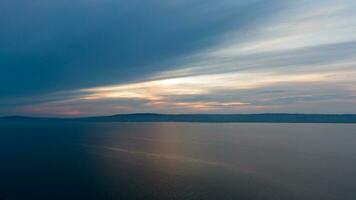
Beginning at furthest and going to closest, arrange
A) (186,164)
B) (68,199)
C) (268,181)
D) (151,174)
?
(186,164) < (151,174) < (268,181) < (68,199)

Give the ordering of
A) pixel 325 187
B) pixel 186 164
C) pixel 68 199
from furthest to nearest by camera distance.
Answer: pixel 186 164, pixel 325 187, pixel 68 199

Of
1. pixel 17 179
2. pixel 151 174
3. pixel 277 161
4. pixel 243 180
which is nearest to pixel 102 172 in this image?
pixel 151 174

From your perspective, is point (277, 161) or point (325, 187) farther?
point (277, 161)

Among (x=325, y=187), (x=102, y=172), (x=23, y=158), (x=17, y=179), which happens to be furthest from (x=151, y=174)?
(x=23, y=158)

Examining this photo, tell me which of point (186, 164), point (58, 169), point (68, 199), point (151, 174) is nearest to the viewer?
point (68, 199)

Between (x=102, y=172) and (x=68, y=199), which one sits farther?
(x=102, y=172)

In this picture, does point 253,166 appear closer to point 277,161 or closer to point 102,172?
point 277,161

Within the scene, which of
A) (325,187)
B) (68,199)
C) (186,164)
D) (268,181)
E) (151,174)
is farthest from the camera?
(186,164)

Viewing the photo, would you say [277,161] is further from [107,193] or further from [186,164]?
[107,193]

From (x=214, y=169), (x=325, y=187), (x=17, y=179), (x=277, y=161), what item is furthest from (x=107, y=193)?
(x=277, y=161)
